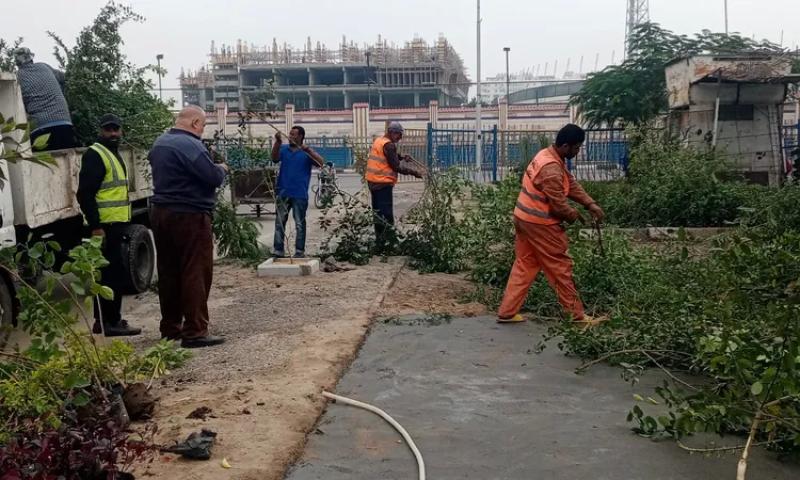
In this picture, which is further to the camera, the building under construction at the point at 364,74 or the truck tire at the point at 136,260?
the building under construction at the point at 364,74

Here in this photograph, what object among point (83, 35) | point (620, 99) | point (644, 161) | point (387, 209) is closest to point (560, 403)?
point (387, 209)

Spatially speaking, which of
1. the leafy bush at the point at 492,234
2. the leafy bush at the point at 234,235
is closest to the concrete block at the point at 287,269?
the leafy bush at the point at 234,235

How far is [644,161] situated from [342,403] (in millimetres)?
9690

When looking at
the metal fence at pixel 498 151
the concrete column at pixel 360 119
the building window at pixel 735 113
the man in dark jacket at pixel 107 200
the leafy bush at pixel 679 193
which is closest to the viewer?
the man in dark jacket at pixel 107 200

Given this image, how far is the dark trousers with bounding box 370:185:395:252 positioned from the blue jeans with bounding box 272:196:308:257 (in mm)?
937

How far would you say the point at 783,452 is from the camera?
394 cm

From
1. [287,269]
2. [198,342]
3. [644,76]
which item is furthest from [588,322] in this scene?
[644,76]

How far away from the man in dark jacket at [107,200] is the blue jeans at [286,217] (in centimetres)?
297

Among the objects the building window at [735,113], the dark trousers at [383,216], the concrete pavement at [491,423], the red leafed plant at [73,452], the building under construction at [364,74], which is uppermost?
the building under construction at [364,74]

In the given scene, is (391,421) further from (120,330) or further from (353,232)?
(353,232)

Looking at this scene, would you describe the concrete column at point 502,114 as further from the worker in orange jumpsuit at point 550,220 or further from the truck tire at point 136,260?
the worker in orange jumpsuit at point 550,220

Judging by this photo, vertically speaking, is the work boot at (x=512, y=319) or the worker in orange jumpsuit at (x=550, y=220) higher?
the worker in orange jumpsuit at (x=550, y=220)

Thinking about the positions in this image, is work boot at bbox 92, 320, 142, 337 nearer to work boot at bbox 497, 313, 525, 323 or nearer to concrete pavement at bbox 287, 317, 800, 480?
concrete pavement at bbox 287, 317, 800, 480

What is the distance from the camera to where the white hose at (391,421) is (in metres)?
3.88
